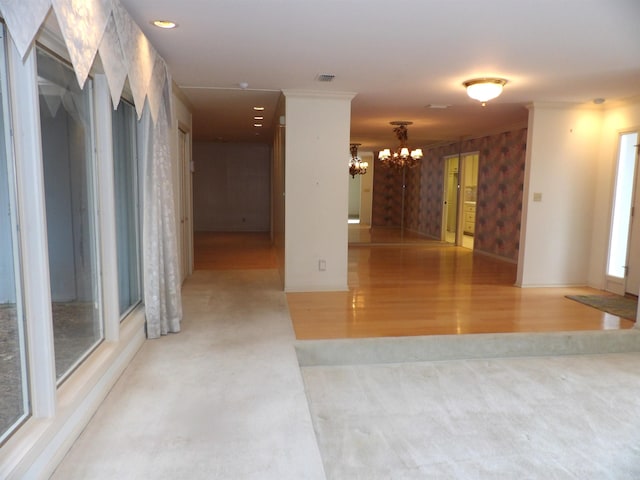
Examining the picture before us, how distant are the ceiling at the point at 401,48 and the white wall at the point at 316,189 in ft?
1.13

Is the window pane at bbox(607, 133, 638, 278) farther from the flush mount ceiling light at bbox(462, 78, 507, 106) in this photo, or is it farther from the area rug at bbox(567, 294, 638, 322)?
the flush mount ceiling light at bbox(462, 78, 507, 106)

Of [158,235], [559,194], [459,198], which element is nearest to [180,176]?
[158,235]

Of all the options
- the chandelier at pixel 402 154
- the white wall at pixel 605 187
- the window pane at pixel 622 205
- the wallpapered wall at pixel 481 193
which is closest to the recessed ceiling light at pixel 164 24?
the chandelier at pixel 402 154

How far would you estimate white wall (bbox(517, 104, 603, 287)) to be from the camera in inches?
228

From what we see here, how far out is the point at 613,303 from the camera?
5.19 meters

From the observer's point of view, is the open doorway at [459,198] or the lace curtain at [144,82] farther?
the open doorway at [459,198]

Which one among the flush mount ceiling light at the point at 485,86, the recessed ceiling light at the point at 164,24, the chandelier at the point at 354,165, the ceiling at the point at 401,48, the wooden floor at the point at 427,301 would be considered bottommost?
the wooden floor at the point at 427,301

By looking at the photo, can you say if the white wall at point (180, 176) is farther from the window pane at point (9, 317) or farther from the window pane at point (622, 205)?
the window pane at point (622, 205)

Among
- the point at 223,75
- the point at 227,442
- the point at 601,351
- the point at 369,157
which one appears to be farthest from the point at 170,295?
the point at 369,157

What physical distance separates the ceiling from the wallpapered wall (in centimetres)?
216

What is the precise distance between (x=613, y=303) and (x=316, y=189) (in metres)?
3.57

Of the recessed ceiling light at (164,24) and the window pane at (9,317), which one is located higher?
the recessed ceiling light at (164,24)

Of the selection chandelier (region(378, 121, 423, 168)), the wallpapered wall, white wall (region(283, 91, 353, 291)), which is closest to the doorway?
white wall (region(283, 91, 353, 291))

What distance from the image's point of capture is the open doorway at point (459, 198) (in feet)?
31.7
